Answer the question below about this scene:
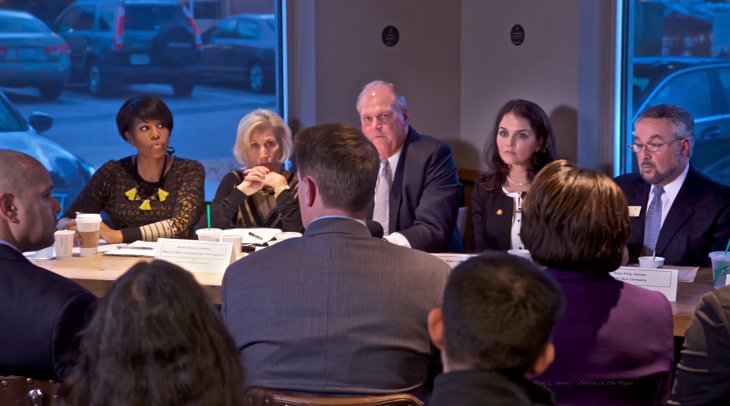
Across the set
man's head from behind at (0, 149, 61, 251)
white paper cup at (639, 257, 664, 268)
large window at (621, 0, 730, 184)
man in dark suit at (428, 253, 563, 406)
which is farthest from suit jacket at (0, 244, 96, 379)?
large window at (621, 0, 730, 184)

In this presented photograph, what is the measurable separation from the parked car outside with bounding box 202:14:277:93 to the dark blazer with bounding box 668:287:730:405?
4.12 meters

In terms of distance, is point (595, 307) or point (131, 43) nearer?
point (595, 307)

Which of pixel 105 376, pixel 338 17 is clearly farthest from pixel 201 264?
pixel 338 17

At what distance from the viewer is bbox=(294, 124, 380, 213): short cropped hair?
2.52 m

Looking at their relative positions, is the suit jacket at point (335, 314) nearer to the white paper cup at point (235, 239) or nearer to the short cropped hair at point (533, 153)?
the white paper cup at point (235, 239)

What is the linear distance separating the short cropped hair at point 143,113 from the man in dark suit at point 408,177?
99cm

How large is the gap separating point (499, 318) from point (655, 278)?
169 centimetres

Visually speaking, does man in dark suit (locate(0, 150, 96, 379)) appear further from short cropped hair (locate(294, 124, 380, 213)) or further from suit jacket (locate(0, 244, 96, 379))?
short cropped hair (locate(294, 124, 380, 213))

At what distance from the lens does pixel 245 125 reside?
476 cm

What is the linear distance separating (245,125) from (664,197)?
2.00 m

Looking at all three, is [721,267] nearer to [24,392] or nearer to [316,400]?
[316,400]

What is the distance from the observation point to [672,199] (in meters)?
3.96

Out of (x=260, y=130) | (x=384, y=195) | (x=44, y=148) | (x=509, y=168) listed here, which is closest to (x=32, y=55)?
(x=44, y=148)

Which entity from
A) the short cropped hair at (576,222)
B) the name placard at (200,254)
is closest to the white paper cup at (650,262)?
the short cropped hair at (576,222)
